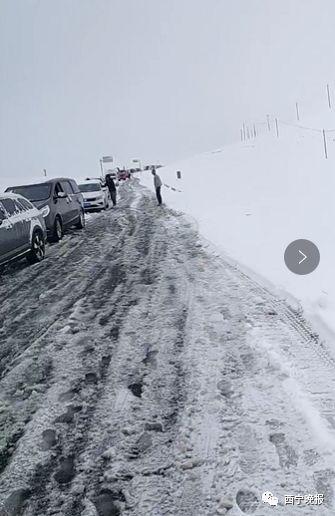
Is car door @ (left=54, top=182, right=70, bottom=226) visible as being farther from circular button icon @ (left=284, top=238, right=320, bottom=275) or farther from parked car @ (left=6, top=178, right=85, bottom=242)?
circular button icon @ (left=284, top=238, right=320, bottom=275)

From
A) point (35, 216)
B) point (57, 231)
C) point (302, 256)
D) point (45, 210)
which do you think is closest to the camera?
point (302, 256)

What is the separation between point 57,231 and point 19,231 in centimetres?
357

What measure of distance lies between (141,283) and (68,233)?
8.72m

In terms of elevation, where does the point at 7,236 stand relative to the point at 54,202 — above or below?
below

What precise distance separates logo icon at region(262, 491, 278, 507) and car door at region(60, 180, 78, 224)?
12487 millimetres

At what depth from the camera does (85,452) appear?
2.96m

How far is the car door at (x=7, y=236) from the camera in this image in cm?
861

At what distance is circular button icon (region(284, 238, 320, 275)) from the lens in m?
7.25

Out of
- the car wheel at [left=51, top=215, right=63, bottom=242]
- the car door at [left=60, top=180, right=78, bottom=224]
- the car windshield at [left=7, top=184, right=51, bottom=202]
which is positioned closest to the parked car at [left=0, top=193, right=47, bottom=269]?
the car wheel at [left=51, top=215, right=63, bottom=242]

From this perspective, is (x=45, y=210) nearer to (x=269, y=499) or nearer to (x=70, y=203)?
(x=70, y=203)

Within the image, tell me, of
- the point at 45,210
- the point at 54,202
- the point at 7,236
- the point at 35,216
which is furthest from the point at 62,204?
the point at 7,236

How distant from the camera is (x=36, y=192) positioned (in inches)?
525

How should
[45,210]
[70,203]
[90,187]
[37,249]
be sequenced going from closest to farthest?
1. [37,249]
2. [45,210]
3. [70,203]
4. [90,187]

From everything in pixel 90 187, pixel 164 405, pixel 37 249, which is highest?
pixel 90 187
